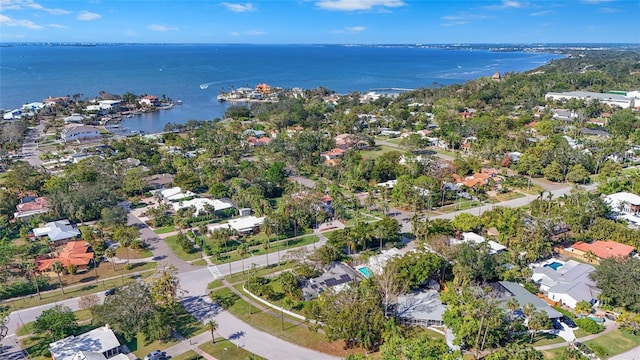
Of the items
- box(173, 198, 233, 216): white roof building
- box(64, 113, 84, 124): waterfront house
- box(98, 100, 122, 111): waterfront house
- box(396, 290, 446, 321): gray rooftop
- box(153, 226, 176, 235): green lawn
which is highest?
box(98, 100, 122, 111): waterfront house

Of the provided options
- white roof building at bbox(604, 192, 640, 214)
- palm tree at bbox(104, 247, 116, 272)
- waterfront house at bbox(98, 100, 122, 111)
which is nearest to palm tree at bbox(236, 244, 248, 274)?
palm tree at bbox(104, 247, 116, 272)

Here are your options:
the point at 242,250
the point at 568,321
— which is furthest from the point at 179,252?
the point at 568,321

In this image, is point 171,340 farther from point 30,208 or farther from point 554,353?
point 30,208

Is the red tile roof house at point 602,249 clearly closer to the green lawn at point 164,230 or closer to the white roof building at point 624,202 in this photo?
the white roof building at point 624,202

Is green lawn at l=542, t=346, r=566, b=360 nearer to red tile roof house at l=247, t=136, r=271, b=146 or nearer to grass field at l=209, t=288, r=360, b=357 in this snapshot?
grass field at l=209, t=288, r=360, b=357

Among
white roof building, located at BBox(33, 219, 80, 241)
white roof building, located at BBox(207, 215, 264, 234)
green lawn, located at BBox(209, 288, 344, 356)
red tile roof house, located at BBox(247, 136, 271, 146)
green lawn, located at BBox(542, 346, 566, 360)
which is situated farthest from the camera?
red tile roof house, located at BBox(247, 136, 271, 146)

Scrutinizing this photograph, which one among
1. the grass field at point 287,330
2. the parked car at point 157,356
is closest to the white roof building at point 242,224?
the grass field at point 287,330
